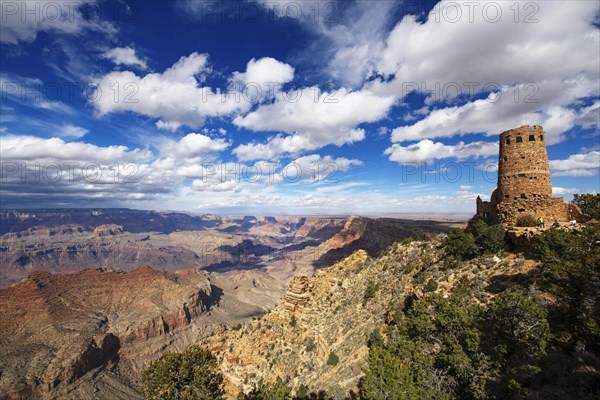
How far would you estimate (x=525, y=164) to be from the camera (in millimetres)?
24734

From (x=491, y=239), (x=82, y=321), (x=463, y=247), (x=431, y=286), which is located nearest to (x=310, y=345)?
(x=431, y=286)

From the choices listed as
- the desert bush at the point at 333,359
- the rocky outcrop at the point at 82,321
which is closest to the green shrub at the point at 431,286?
the desert bush at the point at 333,359

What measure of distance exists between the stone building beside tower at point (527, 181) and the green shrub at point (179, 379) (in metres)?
30.4

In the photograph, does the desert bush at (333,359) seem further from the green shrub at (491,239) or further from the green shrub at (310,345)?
the green shrub at (491,239)

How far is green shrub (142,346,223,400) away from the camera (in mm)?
22297

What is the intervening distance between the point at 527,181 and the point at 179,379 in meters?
34.4

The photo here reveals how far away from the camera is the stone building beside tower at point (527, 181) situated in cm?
2439

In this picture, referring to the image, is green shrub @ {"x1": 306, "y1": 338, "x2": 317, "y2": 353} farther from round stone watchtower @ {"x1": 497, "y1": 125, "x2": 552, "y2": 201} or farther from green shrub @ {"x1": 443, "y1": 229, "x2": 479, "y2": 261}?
round stone watchtower @ {"x1": 497, "y1": 125, "x2": 552, "y2": 201}

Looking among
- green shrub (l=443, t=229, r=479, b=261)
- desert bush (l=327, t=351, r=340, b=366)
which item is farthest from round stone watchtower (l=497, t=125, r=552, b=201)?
desert bush (l=327, t=351, r=340, b=366)

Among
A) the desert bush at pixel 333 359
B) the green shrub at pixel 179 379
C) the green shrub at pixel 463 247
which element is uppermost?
the green shrub at pixel 463 247

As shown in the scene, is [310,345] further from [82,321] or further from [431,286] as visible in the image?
[82,321]

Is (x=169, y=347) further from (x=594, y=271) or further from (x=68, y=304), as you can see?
(x=594, y=271)

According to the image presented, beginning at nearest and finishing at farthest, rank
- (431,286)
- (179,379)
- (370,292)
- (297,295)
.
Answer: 1. (179,379)
2. (431,286)
3. (370,292)
4. (297,295)

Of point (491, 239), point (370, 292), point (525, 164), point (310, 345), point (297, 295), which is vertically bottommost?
point (310, 345)
